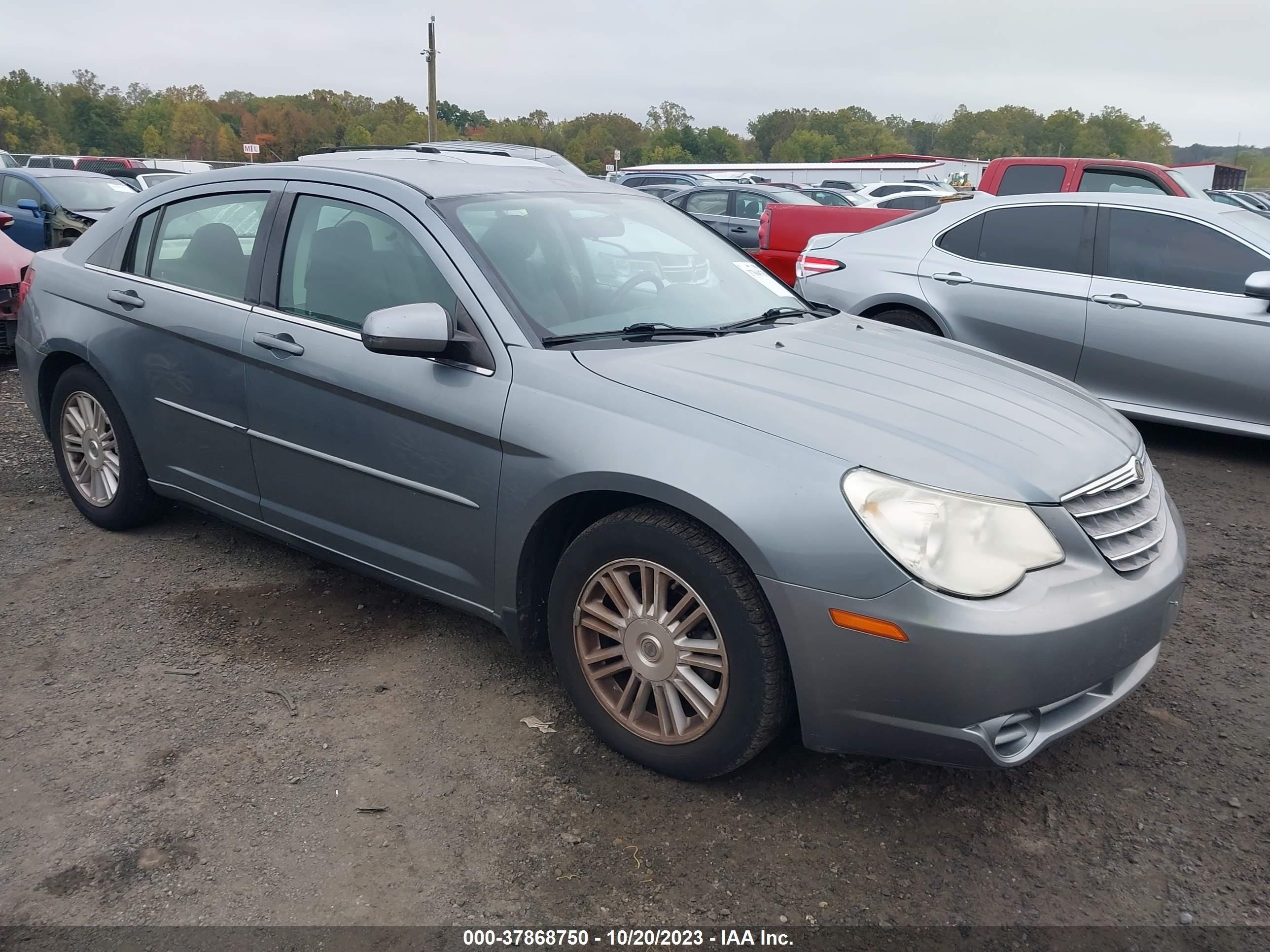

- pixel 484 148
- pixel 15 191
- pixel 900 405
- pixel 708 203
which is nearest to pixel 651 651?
pixel 900 405

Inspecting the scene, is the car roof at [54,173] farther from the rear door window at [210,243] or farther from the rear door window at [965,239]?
the rear door window at [965,239]

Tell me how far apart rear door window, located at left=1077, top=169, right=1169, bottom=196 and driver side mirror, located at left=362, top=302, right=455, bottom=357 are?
8.55 metres

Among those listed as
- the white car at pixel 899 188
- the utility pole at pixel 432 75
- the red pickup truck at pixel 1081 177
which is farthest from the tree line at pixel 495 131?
the red pickup truck at pixel 1081 177

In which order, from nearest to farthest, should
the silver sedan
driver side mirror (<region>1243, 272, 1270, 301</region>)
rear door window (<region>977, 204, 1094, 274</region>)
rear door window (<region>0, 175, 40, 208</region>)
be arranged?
driver side mirror (<region>1243, 272, 1270, 301</region>), the silver sedan, rear door window (<region>977, 204, 1094, 274</region>), rear door window (<region>0, 175, 40, 208</region>)

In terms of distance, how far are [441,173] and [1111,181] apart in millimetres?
8251

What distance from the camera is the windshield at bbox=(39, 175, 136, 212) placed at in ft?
42.8

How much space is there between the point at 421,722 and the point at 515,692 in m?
0.33

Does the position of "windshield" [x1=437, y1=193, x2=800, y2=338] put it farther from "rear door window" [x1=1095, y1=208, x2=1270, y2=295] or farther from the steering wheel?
"rear door window" [x1=1095, y1=208, x2=1270, y2=295]

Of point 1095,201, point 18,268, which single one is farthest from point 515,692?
point 18,268

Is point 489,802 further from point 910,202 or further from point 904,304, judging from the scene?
point 910,202

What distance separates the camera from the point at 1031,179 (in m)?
10.2

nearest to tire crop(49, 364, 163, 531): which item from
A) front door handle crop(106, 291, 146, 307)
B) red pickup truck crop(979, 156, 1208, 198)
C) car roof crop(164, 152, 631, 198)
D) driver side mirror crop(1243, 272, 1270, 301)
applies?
front door handle crop(106, 291, 146, 307)

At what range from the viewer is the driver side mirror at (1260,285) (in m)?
5.43

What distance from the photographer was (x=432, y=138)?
37.2 metres
